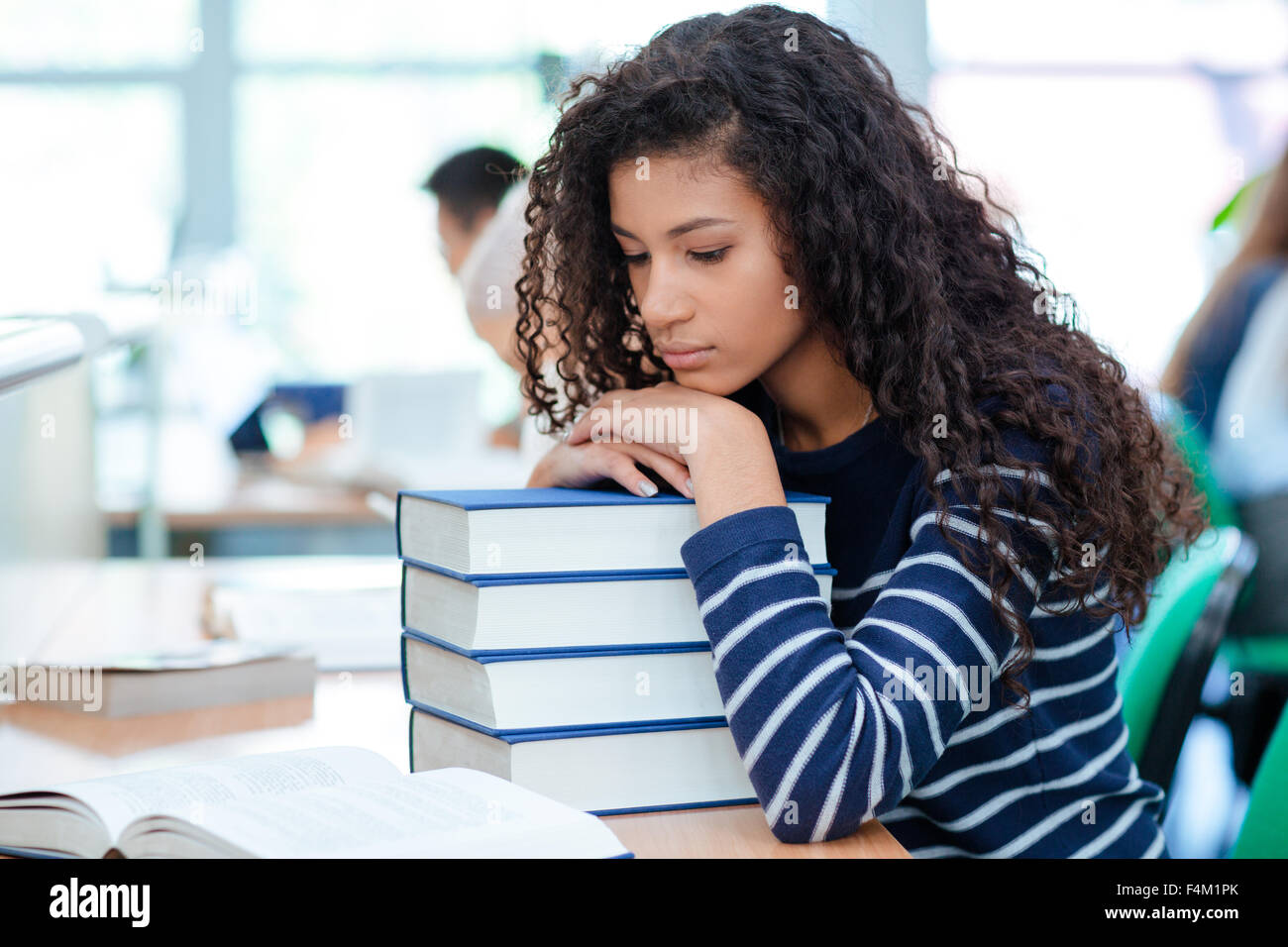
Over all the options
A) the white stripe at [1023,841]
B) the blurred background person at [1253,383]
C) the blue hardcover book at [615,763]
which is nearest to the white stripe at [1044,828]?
the white stripe at [1023,841]

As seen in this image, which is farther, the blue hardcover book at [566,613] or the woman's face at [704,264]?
the woman's face at [704,264]

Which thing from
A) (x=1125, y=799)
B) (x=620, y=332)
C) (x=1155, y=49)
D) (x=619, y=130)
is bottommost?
(x=1125, y=799)

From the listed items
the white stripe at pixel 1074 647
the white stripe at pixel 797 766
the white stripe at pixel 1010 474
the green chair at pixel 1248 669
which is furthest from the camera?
the green chair at pixel 1248 669

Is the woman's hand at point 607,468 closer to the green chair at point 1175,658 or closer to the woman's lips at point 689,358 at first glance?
the woman's lips at point 689,358

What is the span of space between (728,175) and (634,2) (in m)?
4.10

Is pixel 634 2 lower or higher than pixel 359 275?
higher

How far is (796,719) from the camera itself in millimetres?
748

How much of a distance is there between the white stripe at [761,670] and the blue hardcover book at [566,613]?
51 millimetres

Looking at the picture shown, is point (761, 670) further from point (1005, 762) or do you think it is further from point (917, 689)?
point (1005, 762)

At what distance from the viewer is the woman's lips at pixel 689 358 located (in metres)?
0.93

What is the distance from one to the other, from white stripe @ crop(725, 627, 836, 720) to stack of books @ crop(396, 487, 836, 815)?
4cm

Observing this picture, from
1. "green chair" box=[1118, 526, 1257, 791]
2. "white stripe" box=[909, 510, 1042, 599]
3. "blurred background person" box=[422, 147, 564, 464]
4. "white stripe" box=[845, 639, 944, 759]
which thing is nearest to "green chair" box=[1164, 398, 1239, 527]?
"green chair" box=[1118, 526, 1257, 791]
